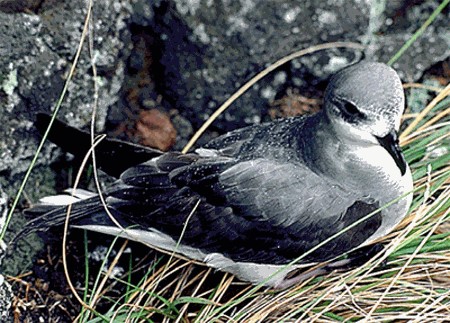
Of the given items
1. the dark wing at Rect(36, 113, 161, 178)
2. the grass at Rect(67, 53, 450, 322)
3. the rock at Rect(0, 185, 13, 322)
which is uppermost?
the dark wing at Rect(36, 113, 161, 178)

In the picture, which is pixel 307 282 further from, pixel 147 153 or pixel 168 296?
pixel 147 153

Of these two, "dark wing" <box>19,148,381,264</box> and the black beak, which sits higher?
the black beak

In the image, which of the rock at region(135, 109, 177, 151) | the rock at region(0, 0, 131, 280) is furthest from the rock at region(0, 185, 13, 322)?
the rock at region(135, 109, 177, 151)

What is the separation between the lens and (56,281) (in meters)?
3.48

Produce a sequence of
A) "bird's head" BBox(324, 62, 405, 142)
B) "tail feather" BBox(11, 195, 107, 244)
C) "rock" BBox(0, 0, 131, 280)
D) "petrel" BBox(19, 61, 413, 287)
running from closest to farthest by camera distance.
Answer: "bird's head" BBox(324, 62, 405, 142)
"petrel" BBox(19, 61, 413, 287)
"tail feather" BBox(11, 195, 107, 244)
"rock" BBox(0, 0, 131, 280)

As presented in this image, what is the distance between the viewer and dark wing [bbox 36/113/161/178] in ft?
10.8

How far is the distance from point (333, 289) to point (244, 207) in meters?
→ 0.48

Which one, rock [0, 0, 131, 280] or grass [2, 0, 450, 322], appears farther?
rock [0, 0, 131, 280]

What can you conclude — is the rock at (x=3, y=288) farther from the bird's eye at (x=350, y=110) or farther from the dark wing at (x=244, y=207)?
the bird's eye at (x=350, y=110)

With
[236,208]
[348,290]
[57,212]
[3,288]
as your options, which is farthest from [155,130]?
[348,290]

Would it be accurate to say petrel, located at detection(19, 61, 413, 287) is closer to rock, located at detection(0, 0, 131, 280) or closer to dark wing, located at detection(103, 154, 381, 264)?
dark wing, located at detection(103, 154, 381, 264)

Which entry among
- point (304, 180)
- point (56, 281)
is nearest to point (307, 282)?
point (304, 180)

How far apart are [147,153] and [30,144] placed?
55cm

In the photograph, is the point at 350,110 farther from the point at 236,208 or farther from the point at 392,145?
the point at 236,208
